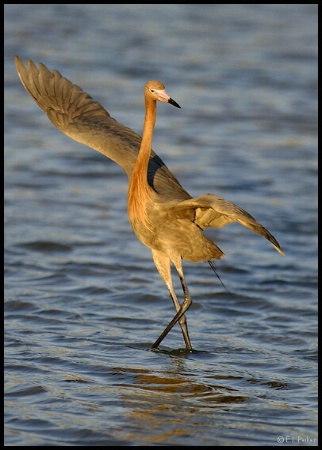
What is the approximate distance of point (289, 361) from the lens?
828cm

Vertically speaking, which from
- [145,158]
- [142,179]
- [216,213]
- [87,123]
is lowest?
[216,213]

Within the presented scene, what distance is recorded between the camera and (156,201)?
8.36 metres

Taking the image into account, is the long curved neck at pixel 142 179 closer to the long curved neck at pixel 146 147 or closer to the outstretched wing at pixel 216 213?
the long curved neck at pixel 146 147

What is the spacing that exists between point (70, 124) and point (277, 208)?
414 centimetres

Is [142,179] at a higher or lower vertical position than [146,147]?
lower

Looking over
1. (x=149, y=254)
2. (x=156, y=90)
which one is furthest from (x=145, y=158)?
(x=149, y=254)

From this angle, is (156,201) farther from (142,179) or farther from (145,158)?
(145,158)

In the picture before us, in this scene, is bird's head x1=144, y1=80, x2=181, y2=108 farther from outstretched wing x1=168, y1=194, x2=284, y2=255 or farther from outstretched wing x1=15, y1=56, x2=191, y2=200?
outstretched wing x1=168, y1=194, x2=284, y2=255

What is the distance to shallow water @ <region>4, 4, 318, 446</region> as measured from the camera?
710cm

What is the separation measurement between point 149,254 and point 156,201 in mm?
2963

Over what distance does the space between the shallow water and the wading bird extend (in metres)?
0.76

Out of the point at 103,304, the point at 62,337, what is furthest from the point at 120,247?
the point at 62,337

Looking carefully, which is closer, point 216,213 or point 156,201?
point 216,213

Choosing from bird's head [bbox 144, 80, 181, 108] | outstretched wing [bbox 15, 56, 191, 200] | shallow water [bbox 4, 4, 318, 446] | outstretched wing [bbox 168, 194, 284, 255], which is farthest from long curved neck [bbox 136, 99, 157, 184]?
shallow water [bbox 4, 4, 318, 446]
